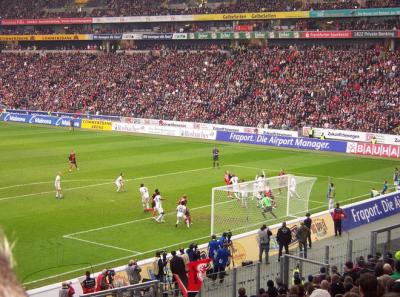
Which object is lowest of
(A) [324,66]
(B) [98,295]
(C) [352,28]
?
(B) [98,295]

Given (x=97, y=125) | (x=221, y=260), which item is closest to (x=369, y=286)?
(x=221, y=260)

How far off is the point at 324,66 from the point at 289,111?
8.24 meters

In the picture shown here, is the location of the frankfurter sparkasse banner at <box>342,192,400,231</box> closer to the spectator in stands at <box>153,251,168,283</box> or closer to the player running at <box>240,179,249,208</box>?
the player running at <box>240,179,249,208</box>

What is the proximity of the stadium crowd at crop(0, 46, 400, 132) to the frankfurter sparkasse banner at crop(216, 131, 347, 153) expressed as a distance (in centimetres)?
405

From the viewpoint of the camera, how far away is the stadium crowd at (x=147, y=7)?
216 feet

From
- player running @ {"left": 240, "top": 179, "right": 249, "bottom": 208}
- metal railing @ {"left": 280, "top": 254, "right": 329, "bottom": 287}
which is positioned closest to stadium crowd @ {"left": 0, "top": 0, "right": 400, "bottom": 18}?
player running @ {"left": 240, "top": 179, "right": 249, "bottom": 208}

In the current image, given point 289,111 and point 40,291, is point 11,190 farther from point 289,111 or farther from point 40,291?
point 289,111

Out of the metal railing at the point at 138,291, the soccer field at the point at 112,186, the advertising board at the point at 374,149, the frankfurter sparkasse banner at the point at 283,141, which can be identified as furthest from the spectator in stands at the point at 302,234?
the frankfurter sparkasse banner at the point at 283,141

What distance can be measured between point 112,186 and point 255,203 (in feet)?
36.1

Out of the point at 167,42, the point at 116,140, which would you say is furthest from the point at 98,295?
the point at 167,42

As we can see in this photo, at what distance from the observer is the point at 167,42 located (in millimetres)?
79500

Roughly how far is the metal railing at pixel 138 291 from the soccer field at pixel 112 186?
7.20 feet

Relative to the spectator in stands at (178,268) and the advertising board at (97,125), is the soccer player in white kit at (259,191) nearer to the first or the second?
the spectator in stands at (178,268)

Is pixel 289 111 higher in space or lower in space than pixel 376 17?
lower
